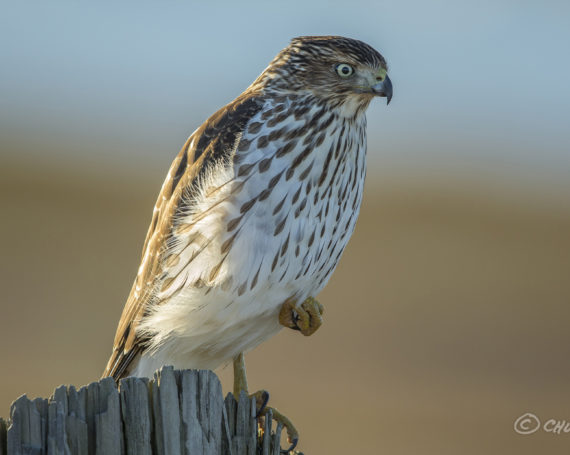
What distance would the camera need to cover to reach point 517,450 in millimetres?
9773

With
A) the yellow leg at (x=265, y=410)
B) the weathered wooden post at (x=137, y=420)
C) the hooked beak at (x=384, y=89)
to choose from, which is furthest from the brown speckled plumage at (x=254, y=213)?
the weathered wooden post at (x=137, y=420)

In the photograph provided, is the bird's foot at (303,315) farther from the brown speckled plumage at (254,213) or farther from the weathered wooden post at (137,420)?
the weathered wooden post at (137,420)

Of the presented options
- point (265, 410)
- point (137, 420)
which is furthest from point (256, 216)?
point (137, 420)

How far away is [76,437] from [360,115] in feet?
8.29

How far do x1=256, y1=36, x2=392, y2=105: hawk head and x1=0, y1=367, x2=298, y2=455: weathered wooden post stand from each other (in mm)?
2057

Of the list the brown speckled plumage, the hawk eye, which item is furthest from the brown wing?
the hawk eye

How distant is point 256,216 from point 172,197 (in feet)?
A: 1.97

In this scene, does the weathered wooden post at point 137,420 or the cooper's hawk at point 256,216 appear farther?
the cooper's hawk at point 256,216

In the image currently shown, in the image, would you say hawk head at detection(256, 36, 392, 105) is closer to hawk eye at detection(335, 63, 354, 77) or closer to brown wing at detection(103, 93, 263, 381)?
hawk eye at detection(335, 63, 354, 77)

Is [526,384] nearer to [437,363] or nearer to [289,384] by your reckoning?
[437,363]

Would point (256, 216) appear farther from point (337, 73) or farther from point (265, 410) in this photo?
point (337, 73)

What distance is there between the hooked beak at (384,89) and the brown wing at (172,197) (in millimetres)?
583

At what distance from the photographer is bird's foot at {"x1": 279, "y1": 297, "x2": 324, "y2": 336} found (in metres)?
4.51

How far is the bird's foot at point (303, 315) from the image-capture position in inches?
178
